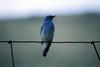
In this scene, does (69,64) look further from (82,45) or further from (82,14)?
(82,14)

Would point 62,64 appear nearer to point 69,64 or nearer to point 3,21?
point 69,64

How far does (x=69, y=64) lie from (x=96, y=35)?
2.42 metres

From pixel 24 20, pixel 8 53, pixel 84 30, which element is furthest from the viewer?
pixel 24 20

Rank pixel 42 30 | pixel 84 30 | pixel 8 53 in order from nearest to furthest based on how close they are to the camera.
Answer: pixel 42 30 → pixel 8 53 → pixel 84 30

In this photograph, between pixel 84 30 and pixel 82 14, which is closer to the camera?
pixel 84 30

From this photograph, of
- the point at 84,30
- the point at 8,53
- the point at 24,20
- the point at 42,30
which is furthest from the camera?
the point at 24,20

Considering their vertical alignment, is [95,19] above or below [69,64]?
above

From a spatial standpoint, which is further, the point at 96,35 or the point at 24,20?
the point at 24,20

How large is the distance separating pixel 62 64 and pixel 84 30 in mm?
3733

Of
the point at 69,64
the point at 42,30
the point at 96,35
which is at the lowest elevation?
the point at 42,30

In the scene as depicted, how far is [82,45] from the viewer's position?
15.3 metres

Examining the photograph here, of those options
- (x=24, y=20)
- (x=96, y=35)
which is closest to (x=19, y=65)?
(x=96, y=35)

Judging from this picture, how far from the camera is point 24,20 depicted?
19.2 m

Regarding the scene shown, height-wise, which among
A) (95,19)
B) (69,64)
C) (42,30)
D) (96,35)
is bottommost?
(42,30)
